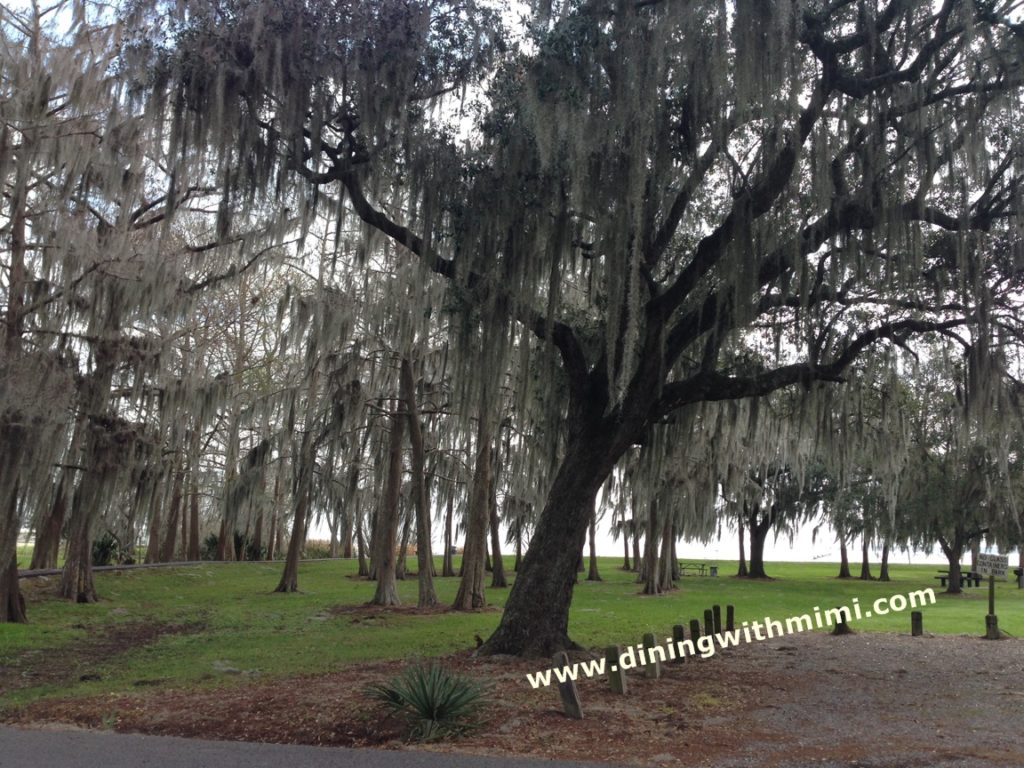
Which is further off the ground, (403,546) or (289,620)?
(403,546)

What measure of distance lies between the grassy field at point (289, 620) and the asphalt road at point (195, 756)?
2.48 m

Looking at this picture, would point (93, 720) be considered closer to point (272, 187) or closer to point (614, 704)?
point (614, 704)

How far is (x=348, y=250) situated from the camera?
Answer: 530 inches

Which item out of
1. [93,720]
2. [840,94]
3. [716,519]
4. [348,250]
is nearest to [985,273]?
[840,94]

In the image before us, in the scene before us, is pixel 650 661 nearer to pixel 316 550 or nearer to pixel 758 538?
pixel 758 538

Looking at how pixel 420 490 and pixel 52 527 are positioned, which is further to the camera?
pixel 52 527

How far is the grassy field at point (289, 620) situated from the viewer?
1020cm

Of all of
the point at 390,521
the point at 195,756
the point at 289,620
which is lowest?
the point at 289,620

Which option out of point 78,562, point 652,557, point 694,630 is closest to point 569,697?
point 694,630

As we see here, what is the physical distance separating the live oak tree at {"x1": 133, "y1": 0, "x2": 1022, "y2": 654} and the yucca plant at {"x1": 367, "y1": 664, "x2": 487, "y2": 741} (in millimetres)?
2778

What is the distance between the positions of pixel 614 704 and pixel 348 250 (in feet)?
28.2

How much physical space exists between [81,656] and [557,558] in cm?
660

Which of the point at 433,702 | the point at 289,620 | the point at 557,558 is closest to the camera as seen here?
the point at 433,702

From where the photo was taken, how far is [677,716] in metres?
7.05
